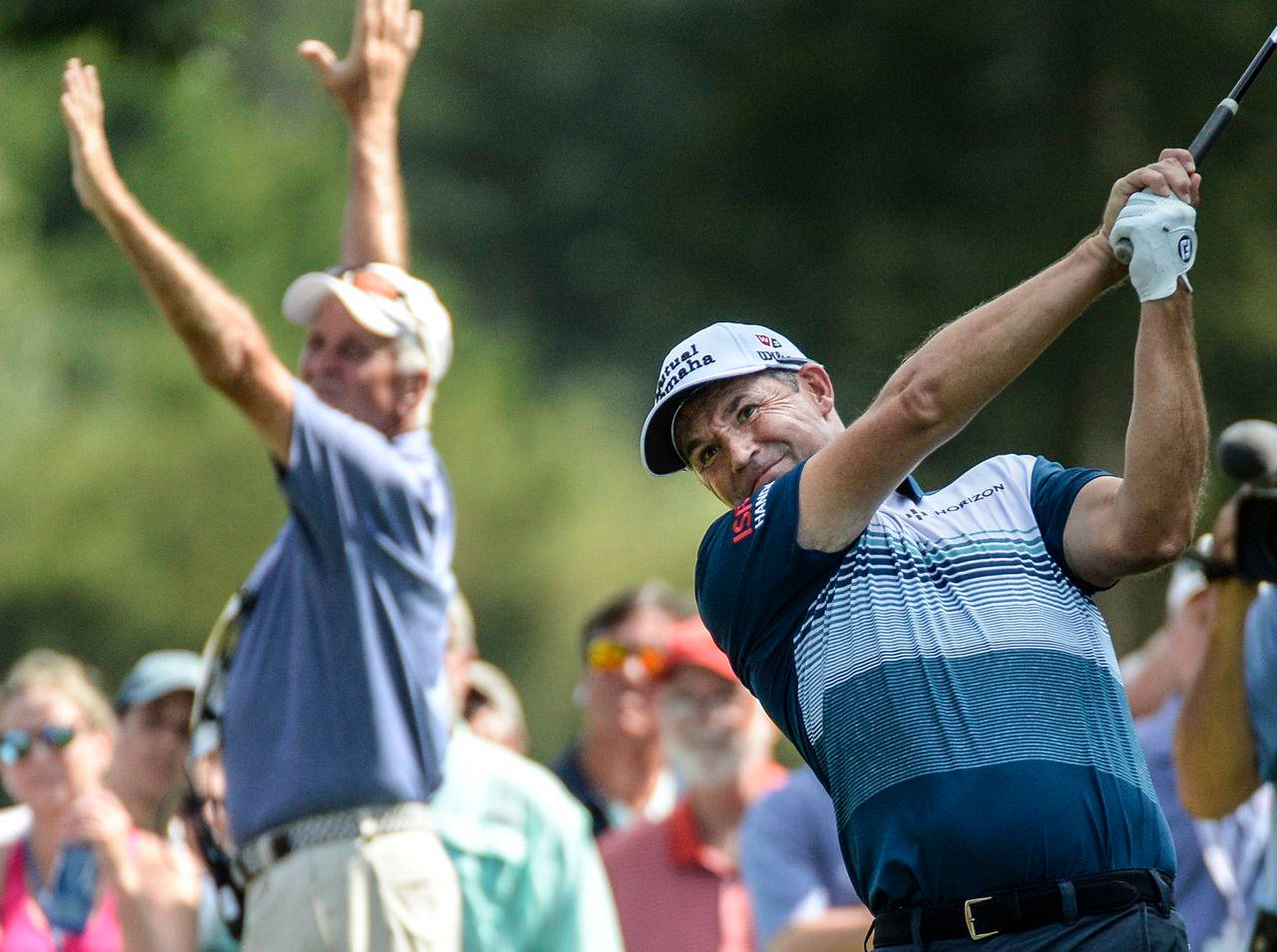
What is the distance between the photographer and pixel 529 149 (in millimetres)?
29656

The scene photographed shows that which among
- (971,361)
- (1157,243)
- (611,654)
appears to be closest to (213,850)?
(611,654)

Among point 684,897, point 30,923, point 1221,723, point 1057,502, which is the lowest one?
point 684,897

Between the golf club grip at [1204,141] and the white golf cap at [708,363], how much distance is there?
81cm

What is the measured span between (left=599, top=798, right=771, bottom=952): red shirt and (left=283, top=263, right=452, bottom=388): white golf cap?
85.7 inches

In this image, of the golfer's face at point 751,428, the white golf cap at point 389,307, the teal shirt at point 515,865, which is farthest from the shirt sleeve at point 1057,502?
the teal shirt at point 515,865

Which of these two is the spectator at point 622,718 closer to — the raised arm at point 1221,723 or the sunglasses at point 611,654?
the sunglasses at point 611,654

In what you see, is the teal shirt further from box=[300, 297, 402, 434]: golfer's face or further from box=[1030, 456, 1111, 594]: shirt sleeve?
box=[1030, 456, 1111, 594]: shirt sleeve

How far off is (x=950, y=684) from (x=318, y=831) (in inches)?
80.0

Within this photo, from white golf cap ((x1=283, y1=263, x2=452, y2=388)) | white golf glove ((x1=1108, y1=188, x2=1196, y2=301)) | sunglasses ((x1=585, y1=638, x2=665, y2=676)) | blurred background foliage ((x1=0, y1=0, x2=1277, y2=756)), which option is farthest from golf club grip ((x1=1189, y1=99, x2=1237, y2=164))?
sunglasses ((x1=585, y1=638, x2=665, y2=676))

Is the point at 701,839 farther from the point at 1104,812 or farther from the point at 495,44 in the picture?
the point at 495,44

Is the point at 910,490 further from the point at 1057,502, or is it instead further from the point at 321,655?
the point at 321,655

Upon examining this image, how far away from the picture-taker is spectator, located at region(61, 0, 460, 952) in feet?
17.5

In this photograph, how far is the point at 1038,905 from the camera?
12.5 ft

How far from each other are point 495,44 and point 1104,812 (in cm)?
2706
